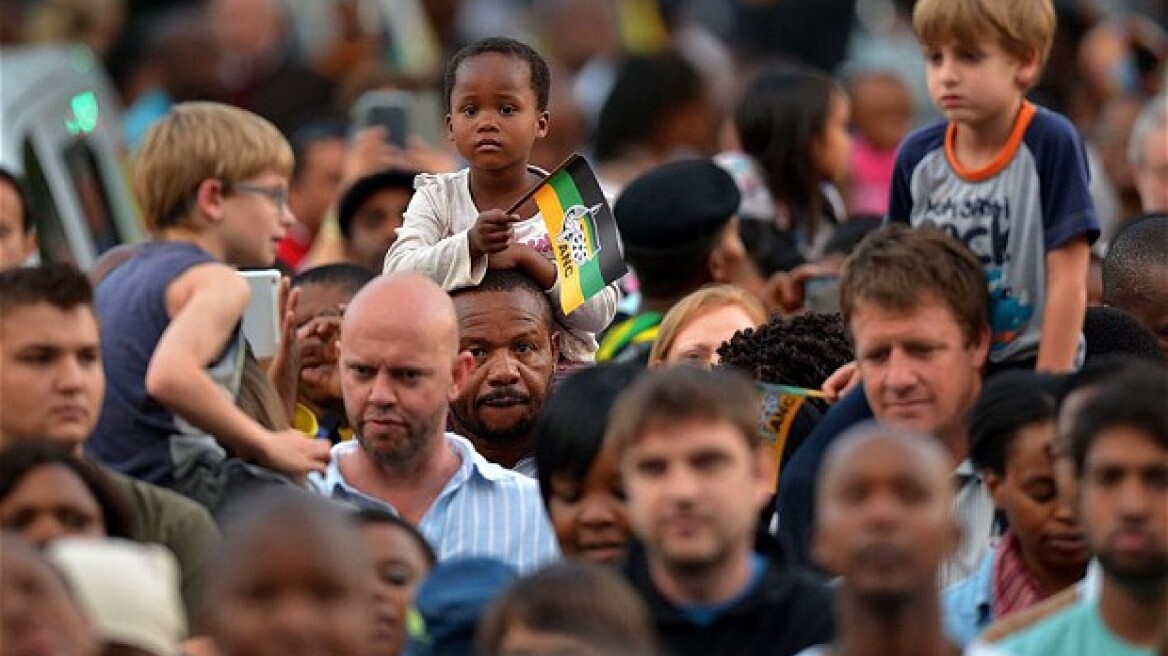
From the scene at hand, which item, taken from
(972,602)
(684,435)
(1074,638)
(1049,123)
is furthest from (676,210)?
(1074,638)

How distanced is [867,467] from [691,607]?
0.77 m

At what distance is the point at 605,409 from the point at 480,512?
0.82 metres

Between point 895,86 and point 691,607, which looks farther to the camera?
point 895,86

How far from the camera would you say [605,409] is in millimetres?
8961

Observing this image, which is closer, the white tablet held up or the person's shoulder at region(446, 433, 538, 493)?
the person's shoulder at region(446, 433, 538, 493)

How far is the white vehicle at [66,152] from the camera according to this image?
13.4 meters

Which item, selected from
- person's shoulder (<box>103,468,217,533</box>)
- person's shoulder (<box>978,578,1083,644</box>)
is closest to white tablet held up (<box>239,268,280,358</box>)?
person's shoulder (<box>103,468,217,533</box>)

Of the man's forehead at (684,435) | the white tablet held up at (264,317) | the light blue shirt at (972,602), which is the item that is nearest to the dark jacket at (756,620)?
the man's forehead at (684,435)

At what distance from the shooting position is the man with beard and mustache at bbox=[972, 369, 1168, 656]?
7812 millimetres

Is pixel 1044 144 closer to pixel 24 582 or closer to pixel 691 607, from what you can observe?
pixel 691 607

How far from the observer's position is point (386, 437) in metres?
9.52

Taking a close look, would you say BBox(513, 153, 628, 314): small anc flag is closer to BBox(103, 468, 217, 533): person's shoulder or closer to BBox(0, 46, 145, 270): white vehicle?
BBox(103, 468, 217, 533): person's shoulder

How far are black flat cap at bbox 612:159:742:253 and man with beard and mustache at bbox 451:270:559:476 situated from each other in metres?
1.75

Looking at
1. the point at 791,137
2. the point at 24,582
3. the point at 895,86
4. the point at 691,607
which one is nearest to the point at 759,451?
the point at 691,607
